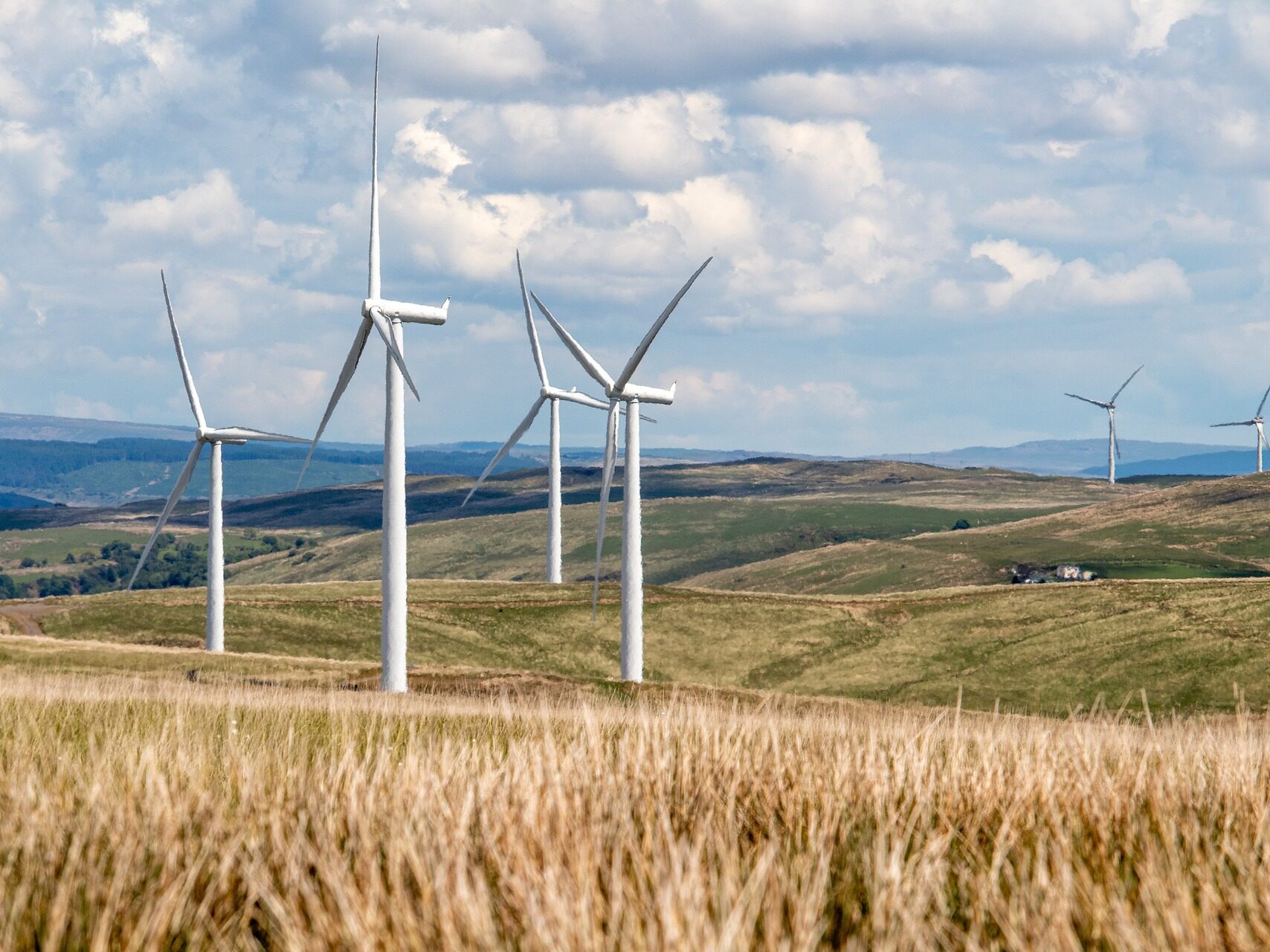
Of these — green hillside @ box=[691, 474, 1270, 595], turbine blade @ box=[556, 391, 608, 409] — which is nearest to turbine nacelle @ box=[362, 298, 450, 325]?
turbine blade @ box=[556, 391, 608, 409]

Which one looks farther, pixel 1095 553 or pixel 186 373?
pixel 1095 553

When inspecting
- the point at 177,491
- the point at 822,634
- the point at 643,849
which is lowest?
the point at 822,634

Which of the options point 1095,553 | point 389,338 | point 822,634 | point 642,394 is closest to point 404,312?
point 389,338

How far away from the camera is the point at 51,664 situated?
64812 millimetres

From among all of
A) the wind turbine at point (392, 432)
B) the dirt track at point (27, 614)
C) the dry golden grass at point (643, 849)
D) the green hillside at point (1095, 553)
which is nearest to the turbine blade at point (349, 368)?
the wind turbine at point (392, 432)

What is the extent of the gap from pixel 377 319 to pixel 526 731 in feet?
171

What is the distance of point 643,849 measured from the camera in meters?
9.20

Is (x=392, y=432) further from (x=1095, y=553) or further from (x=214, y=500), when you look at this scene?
(x=1095, y=553)

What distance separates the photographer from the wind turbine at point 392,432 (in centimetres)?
→ 6438

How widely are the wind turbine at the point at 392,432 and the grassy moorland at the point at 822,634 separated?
2221cm

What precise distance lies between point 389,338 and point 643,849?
59.1 meters

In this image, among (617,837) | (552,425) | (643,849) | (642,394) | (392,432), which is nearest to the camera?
(643,849)

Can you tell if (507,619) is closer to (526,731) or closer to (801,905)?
(526,731)

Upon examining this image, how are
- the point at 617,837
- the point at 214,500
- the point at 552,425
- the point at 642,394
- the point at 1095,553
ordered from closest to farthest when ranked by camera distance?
the point at 617,837
the point at 642,394
the point at 214,500
the point at 552,425
the point at 1095,553
